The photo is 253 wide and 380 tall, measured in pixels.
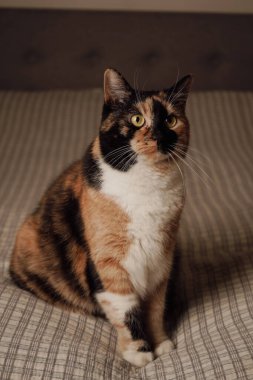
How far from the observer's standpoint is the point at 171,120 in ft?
3.71

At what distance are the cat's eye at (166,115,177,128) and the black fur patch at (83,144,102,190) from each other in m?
0.20

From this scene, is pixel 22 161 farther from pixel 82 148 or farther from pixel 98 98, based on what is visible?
pixel 98 98

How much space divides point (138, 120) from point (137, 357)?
542 mm

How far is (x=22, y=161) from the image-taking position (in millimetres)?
2166

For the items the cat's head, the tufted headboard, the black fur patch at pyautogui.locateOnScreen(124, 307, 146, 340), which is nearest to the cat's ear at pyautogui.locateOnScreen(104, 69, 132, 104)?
the cat's head

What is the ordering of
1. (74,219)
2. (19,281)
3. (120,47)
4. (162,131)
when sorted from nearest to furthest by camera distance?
(162,131)
(74,219)
(19,281)
(120,47)

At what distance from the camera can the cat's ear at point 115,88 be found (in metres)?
1.10

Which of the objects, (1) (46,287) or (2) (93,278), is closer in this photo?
(2) (93,278)

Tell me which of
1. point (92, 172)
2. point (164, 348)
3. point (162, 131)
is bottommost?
point (164, 348)

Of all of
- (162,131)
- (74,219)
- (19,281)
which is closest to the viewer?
(162,131)

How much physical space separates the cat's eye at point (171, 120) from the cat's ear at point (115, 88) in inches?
4.2

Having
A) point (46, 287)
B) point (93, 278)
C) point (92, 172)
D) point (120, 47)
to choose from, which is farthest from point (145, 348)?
point (120, 47)

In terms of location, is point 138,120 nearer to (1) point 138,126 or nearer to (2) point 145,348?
(1) point 138,126

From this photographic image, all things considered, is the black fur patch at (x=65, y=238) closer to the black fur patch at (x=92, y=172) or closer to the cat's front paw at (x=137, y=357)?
the black fur patch at (x=92, y=172)
